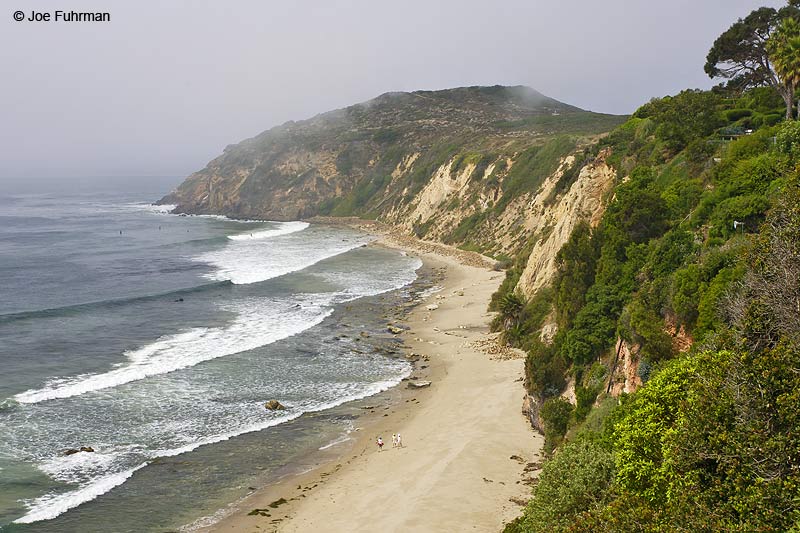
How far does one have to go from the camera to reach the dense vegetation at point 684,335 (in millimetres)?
12250

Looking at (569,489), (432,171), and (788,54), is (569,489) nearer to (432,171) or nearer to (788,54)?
(788,54)

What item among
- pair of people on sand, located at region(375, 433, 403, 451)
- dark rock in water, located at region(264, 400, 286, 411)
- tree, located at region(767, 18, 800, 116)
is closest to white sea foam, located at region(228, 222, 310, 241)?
dark rock in water, located at region(264, 400, 286, 411)

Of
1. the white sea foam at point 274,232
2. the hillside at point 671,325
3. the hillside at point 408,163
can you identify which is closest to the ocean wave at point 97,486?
the hillside at point 671,325

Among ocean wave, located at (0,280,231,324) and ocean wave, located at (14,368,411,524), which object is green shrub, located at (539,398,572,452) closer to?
ocean wave, located at (14,368,411,524)

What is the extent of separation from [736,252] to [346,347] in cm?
2935

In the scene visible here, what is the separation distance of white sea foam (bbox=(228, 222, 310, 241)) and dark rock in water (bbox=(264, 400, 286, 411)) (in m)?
75.4

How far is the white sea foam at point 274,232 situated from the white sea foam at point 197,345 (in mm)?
52230

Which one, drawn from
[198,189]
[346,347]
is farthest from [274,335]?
[198,189]

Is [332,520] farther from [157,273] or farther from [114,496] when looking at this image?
[157,273]

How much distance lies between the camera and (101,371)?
40.3 metres

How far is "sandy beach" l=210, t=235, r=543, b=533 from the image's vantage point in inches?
915

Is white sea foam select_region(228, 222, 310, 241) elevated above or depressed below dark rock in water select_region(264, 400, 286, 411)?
above

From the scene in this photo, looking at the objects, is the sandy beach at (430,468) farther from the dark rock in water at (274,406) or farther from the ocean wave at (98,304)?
the ocean wave at (98,304)

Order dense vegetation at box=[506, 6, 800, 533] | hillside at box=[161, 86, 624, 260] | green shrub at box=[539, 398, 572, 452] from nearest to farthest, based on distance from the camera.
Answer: dense vegetation at box=[506, 6, 800, 533]
green shrub at box=[539, 398, 572, 452]
hillside at box=[161, 86, 624, 260]
